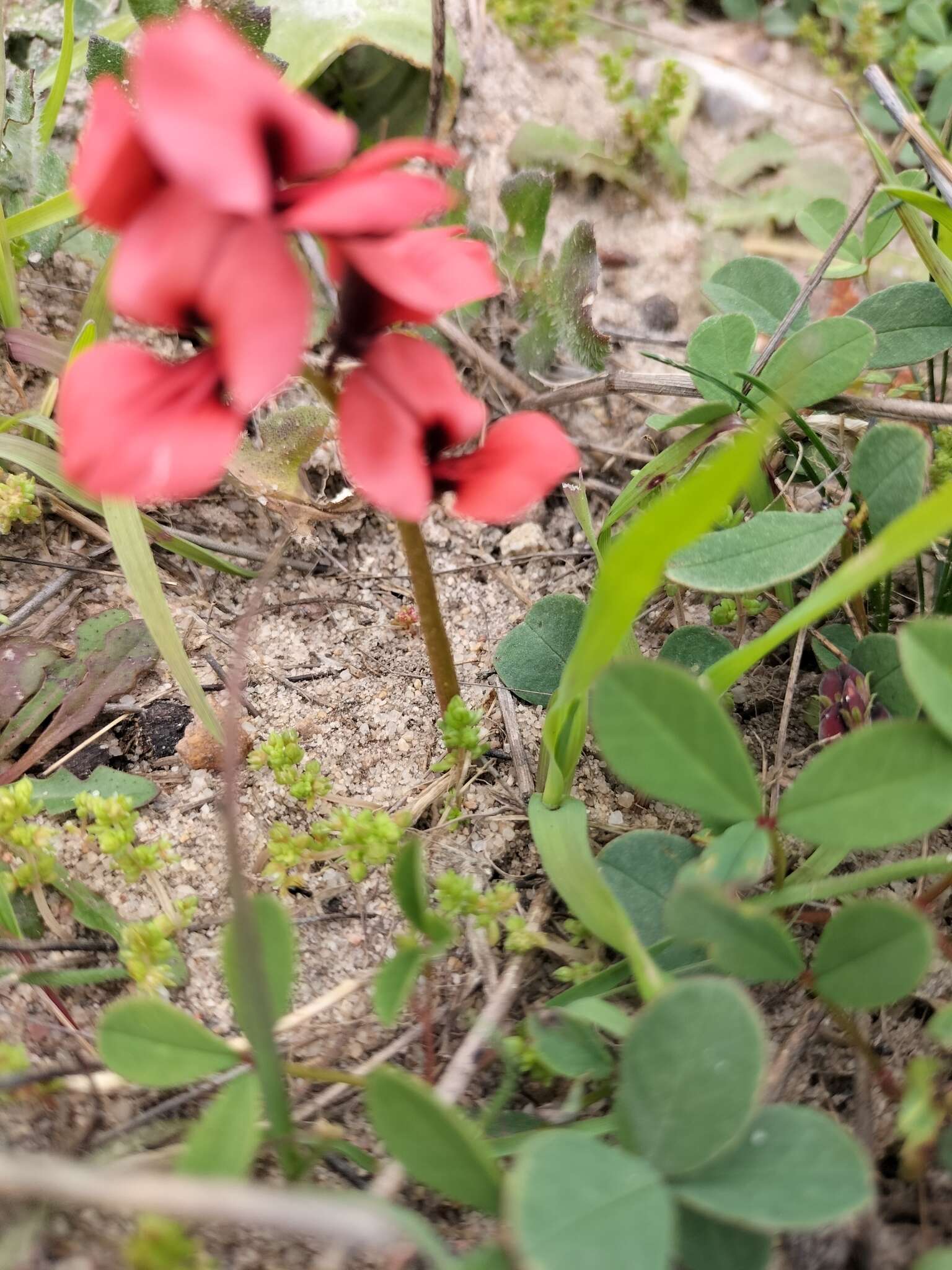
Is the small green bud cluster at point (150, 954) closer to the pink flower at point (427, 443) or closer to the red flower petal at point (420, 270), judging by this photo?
the pink flower at point (427, 443)

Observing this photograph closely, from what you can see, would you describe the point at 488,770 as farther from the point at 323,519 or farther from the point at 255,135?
the point at 255,135

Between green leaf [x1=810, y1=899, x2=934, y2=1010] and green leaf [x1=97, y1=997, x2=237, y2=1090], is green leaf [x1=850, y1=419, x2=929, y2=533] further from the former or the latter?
green leaf [x1=97, y1=997, x2=237, y2=1090]

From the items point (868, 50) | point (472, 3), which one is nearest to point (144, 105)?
point (472, 3)

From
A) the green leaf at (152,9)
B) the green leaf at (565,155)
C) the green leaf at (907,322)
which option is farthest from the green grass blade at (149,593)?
the green leaf at (565,155)

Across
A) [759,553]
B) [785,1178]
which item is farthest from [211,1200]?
[759,553]

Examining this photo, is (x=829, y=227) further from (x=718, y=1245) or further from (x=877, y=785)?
(x=718, y=1245)
